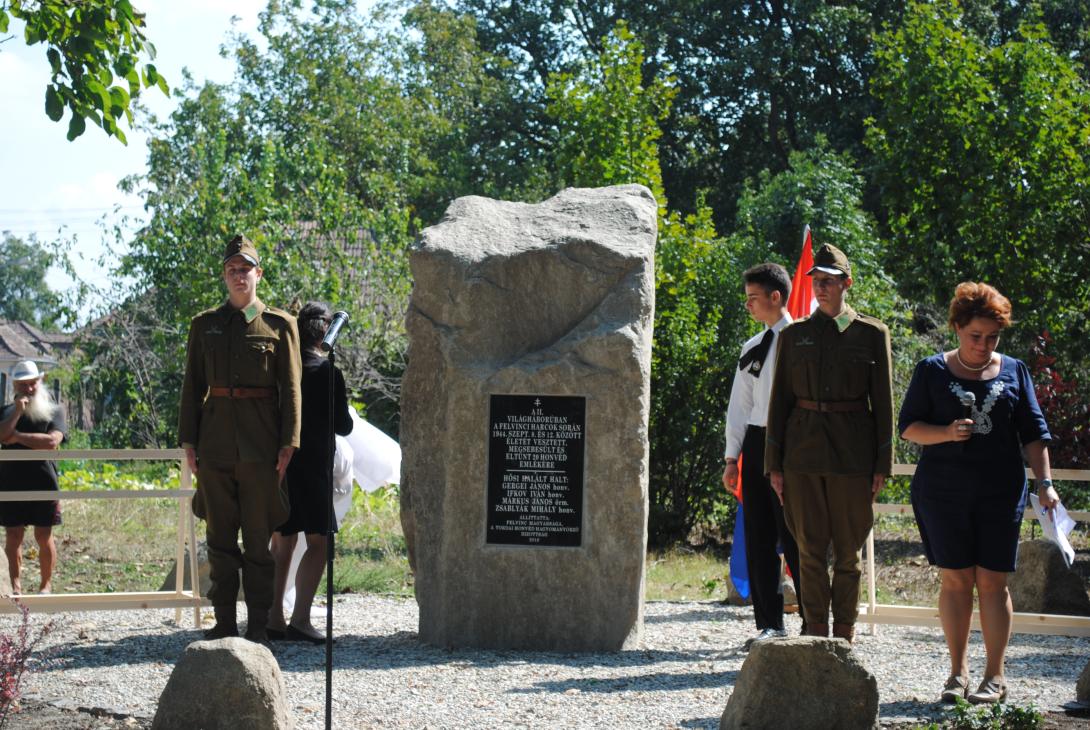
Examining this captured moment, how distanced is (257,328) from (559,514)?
6.26 ft

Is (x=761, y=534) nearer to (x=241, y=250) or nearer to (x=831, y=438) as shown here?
(x=831, y=438)

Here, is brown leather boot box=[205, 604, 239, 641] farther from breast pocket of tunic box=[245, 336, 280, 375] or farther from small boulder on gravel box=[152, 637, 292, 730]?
small boulder on gravel box=[152, 637, 292, 730]

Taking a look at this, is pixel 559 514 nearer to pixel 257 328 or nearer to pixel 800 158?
pixel 257 328

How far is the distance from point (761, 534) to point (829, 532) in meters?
0.70

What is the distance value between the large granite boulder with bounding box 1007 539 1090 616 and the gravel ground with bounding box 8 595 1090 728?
0.26m

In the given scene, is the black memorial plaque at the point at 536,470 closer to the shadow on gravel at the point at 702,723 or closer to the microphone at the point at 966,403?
the shadow on gravel at the point at 702,723

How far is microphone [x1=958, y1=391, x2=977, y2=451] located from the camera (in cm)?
537

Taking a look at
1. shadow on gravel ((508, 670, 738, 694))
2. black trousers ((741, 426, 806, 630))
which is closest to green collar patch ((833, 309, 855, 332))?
black trousers ((741, 426, 806, 630))

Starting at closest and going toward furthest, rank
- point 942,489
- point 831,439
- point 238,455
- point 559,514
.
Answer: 1. point 942,489
2. point 831,439
3. point 238,455
4. point 559,514

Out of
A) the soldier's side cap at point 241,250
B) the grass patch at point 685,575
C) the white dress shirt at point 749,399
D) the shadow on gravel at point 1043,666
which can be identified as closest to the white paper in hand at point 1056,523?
the shadow on gravel at point 1043,666

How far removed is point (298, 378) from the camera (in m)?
6.52

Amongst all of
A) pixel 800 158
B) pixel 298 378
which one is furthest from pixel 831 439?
pixel 800 158

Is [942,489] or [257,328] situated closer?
[942,489]

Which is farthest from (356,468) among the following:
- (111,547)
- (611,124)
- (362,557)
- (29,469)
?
(611,124)
